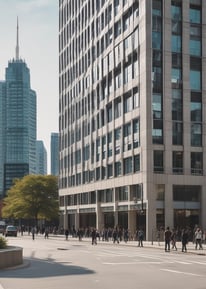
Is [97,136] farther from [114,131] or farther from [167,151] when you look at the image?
[167,151]

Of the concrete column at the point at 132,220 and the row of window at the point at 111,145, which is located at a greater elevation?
the row of window at the point at 111,145

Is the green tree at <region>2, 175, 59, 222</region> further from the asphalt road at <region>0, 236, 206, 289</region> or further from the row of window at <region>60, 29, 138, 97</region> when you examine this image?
the asphalt road at <region>0, 236, 206, 289</region>

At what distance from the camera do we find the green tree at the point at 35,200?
116 metres

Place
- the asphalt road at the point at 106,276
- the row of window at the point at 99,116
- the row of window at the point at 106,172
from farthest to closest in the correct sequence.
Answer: the row of window at the point at 99,116 → the row of window at the point at 106,172 → the asphalt road at the point at 106,276

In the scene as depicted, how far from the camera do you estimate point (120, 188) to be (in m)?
81.1

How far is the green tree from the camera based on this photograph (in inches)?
4569

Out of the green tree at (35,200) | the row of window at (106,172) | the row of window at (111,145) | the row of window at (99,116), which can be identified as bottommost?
the green tree at (35,200)

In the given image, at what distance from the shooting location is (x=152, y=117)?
237ft

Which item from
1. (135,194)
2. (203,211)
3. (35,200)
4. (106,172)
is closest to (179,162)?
(203,211)

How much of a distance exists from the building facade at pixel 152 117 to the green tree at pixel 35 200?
1049 inches

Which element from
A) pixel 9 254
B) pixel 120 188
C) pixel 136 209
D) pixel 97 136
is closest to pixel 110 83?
pixel 97 136

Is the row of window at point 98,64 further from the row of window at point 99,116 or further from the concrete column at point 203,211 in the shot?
the concrete column at point 203,211

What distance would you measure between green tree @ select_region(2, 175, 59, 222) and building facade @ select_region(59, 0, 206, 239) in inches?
1049

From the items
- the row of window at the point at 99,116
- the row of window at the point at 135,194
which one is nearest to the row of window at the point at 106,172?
the row of window at the point at 135,194
